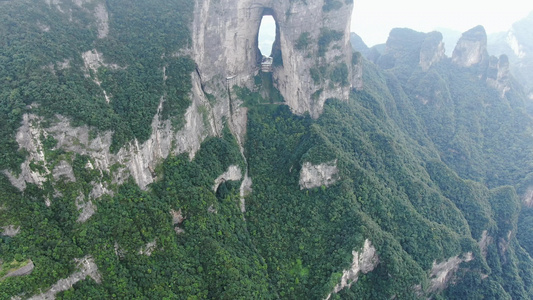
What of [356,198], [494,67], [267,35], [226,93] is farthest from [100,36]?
[494,67]

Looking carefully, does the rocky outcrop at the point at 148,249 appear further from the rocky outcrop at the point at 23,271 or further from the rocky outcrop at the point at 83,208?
the rocky outcrop at the point at 23,271

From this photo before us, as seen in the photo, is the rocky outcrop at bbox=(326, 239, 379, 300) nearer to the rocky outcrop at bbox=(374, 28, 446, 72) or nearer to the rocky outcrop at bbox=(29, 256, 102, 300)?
the rocky outcrop at bbox=(29, 256, 102, 300)

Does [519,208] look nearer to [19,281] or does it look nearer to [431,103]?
[431,103]

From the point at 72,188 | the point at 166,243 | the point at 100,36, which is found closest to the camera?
the point at 72,188

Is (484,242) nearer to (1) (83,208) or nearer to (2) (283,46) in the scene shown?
(2) (283,46)

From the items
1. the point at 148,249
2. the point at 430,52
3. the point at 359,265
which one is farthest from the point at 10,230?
the point at 430,52

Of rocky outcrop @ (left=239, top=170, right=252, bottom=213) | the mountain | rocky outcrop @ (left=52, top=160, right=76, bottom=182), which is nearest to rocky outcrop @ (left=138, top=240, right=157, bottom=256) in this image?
rocky outcrop @ (left=52, top=160, right=76, bottom=182)

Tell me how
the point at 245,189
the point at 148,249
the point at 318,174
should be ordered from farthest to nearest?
the point at 245,189 < the point at 318,174 < the point at 148,249
